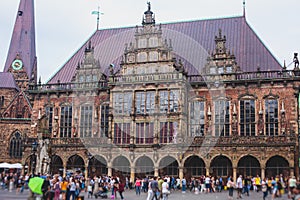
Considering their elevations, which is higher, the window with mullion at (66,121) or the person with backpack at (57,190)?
the window with mullion at (66,121)

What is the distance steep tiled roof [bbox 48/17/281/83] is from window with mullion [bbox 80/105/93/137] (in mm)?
4167

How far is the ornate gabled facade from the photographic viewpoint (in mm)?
34906

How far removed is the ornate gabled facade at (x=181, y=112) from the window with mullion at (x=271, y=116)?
79 millimetres

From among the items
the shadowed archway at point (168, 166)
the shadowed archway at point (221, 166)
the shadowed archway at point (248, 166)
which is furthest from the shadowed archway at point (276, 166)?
the shadowed archway at point (168, 166)

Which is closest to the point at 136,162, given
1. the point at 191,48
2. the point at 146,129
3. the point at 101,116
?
the point at 146,129

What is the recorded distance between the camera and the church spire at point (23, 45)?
219ft

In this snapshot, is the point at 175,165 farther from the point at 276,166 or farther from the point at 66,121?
the point at 66,121

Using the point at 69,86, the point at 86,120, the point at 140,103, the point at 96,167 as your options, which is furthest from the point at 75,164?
the point at 140,103

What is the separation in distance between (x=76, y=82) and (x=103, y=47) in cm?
544

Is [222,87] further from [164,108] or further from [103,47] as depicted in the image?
[103,47]

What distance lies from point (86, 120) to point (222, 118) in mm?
12598

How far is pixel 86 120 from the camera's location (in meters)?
41.2

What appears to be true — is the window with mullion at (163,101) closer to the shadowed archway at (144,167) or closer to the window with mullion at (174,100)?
the window with mullion at (174,100)

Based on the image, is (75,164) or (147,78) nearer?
(147,78)
